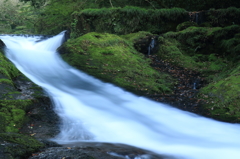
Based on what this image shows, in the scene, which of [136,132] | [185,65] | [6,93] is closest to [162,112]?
[136,132]

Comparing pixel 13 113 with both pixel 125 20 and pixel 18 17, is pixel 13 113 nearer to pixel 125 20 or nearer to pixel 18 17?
pixel 125 20

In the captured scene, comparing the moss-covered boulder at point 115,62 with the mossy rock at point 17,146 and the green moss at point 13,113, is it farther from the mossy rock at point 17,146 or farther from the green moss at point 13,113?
the mossy rock at point 17,146

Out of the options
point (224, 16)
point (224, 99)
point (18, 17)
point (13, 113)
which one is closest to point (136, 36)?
point (224, 16)

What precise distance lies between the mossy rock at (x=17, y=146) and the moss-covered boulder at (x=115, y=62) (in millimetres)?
4371

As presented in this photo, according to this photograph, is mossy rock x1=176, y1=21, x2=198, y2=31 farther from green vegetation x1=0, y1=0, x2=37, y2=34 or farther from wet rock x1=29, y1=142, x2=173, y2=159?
green vegetation x1=0, y1=0, x2=37, y2=34

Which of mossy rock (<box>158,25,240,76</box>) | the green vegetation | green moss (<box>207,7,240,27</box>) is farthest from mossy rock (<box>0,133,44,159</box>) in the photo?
the green vegetation

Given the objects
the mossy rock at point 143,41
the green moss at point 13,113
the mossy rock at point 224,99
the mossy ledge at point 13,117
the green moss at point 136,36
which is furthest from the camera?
the green moss at point 136,36

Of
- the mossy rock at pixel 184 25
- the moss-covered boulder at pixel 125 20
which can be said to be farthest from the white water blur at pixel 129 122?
the mossy rock at pixel 184 25

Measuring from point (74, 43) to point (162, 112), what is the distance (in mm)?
5665

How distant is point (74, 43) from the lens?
399 inches

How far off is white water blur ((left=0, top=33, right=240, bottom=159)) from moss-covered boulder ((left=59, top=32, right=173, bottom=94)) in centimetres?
55

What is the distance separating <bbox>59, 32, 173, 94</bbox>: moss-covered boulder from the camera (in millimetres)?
7778

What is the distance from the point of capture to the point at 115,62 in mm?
9141

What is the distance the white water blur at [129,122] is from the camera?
13.9ft
